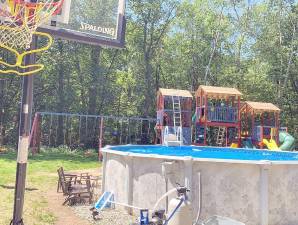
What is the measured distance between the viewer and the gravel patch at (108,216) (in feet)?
30.1

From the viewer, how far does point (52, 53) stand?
3469cm

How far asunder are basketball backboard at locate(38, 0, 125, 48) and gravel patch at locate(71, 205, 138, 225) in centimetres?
390

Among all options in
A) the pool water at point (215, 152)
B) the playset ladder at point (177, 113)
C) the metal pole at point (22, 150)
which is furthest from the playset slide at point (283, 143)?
the metal pole at point (22, 150)

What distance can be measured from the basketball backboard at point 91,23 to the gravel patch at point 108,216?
3.90m

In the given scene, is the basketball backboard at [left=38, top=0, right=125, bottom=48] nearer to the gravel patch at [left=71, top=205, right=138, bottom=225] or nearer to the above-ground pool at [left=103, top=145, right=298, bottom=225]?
the above-ground pool at [left=103, top=145, right=298, bottom=225]

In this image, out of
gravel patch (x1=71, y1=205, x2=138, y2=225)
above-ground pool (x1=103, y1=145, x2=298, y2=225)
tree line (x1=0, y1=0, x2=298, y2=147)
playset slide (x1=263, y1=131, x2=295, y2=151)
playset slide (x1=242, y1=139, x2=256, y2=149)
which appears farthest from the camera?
tree line (x1=0, y1=0, x2=298, y2=147)

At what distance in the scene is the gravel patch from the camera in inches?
362

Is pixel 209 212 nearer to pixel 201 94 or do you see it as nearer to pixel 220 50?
pixel 201 94

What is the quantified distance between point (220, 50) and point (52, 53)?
15489mm

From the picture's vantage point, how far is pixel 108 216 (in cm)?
967

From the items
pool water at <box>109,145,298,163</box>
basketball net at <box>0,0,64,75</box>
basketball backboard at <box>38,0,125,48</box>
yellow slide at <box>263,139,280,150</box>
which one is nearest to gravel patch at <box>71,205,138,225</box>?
basketball backboard at <box>38,0,125,48</box>

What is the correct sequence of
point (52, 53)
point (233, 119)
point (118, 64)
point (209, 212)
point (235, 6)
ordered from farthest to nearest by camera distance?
1. point (235, 6)
2. point (118, 64)
3. point (52, 53)
4. point (233, 119)
5. point (209, 212)

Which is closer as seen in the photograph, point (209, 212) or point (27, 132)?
point (27, 132)

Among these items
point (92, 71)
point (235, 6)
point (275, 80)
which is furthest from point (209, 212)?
point (235, 6)
